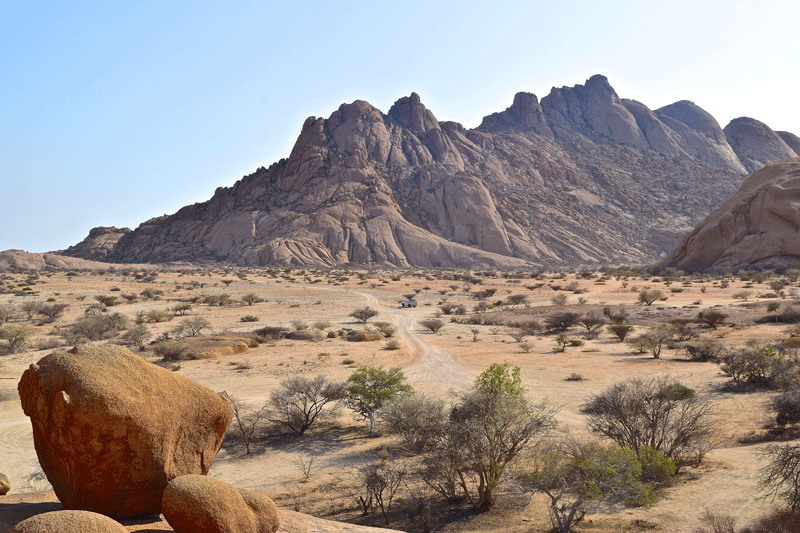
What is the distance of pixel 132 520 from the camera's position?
17.8ft

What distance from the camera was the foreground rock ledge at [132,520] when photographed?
199 inches

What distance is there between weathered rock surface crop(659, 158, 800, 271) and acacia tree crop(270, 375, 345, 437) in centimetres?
6574

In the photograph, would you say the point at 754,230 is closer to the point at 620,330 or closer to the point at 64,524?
the point at 620,330

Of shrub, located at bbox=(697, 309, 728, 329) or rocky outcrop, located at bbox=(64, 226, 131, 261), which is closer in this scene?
shrub, located at bbox=(697, 309, 728, 329)

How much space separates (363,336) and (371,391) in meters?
14.0

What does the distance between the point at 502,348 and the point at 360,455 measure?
49.6 feet

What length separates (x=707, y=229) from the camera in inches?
2628

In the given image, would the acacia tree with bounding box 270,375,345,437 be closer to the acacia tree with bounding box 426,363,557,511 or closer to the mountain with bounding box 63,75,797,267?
the acacia tree with bounding box 426,363,557,511

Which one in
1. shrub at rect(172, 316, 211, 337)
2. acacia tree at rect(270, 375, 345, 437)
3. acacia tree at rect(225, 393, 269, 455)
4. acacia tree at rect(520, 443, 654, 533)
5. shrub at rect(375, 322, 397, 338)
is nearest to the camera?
acacia tree at rect(520, 443, 654, 533)

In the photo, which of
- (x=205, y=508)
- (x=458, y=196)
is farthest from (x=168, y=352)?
(x=458, y=196)

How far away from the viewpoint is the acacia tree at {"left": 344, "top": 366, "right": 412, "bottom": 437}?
14.5 m

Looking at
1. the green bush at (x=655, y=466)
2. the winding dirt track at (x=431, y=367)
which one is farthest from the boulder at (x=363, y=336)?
the green bush at (x=655, y=466)

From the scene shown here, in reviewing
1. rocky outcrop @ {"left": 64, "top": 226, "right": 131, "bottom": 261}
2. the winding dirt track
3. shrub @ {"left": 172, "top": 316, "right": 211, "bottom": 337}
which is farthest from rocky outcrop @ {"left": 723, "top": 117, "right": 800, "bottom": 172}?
rocky outcrop @ {"left": 64, "top": 226, "right": 131, "bottom": 261}

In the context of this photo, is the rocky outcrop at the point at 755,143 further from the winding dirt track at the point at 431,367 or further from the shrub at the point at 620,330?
the winding dirt track at the point at 431,367
